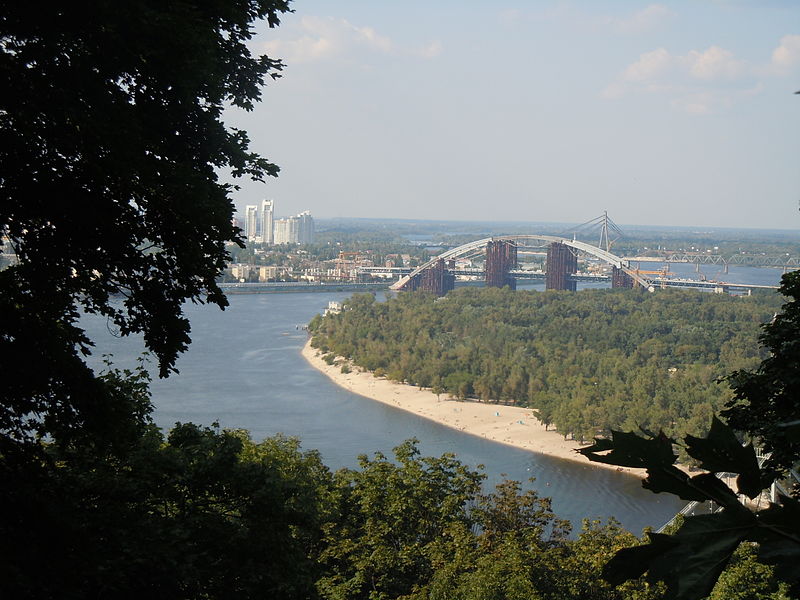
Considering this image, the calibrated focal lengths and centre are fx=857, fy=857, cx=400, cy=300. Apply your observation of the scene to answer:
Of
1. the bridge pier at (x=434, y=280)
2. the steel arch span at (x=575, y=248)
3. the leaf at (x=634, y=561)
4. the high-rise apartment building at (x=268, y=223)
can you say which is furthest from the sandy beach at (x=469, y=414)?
the high-rise apartment building at (x=268, y=223)

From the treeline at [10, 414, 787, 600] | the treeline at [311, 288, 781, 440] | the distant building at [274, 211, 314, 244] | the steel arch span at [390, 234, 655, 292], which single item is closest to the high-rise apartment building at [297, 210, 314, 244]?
the distant building at [274, 211, 314, 244]

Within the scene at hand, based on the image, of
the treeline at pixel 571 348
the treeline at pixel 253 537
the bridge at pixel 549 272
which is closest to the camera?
the treeline at pixel 253 537

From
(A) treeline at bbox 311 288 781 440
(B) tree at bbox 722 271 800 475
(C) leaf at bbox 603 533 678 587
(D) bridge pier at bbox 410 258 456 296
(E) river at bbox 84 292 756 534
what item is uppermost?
(C) leaf at bbox 603 533 678 587

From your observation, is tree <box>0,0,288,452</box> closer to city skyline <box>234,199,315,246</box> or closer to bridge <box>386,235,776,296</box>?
bridge <box>386,235,776,296</box>

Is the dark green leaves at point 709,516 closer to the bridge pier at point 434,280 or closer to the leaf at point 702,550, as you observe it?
the leaf at point 702,550

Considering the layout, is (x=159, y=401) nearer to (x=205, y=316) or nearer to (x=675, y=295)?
(x=205, y=316)

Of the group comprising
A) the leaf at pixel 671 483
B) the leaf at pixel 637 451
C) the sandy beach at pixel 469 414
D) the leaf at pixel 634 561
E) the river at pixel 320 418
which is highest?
the leaf at pixel 637 451

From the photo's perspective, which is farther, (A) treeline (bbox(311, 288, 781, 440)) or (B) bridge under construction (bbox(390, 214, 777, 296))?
(B) bridge under construction (bbox(390, 214, 777, 296))
